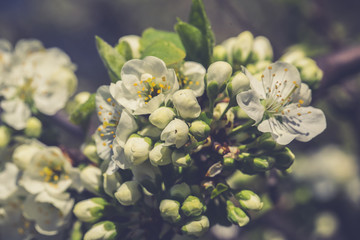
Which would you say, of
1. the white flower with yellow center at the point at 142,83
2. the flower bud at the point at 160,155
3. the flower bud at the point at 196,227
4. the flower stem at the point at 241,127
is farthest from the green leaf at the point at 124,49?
the flower bud at the point at 196,227

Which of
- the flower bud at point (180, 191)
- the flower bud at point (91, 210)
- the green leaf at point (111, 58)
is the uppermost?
the green leaf at point (111, 58)

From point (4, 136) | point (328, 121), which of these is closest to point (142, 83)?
point (4, 136)

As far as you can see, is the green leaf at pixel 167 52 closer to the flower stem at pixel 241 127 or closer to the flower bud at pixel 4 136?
the flower stem at pixel 241 127

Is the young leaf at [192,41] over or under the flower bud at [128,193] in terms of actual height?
over

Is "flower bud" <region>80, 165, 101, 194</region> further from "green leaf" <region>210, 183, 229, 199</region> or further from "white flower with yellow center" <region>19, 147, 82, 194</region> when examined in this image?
"green leaf" <region>210, 183, 229, 199</region>

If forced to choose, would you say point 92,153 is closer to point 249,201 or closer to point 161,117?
point 161,117

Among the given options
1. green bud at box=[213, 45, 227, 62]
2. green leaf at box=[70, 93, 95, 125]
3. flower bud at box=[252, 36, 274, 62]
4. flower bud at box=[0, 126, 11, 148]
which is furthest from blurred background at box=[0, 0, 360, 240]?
flower bud at box=[0, 126, 11, 148]
